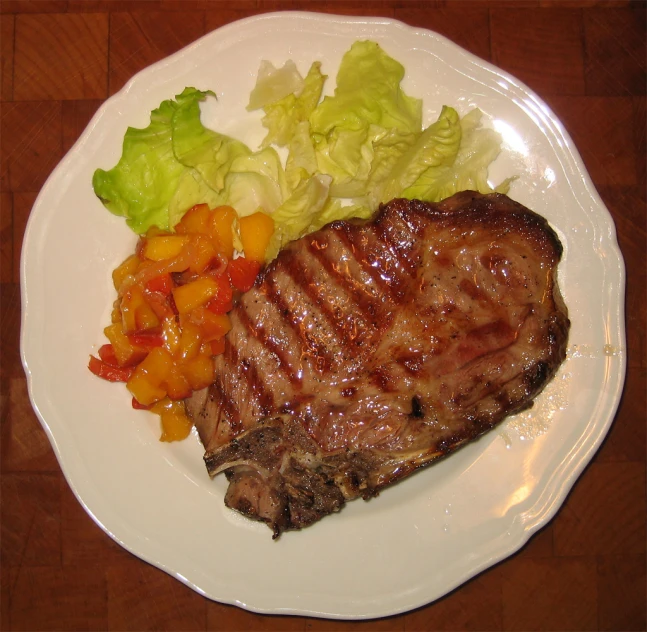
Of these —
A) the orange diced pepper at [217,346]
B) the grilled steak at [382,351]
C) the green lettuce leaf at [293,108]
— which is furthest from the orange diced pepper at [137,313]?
the green lettuce leaf at [293,108]

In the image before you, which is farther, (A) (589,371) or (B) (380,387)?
(A) (589,371)

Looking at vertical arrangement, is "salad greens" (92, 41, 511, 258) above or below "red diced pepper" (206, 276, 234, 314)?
above

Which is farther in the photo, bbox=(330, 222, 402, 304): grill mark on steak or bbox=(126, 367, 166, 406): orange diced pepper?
bbox=(126, 367, 166, 406): orange diced pepper

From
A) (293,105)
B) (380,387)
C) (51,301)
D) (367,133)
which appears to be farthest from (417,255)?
(51,301)

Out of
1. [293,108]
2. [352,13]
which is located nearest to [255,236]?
[293,108]

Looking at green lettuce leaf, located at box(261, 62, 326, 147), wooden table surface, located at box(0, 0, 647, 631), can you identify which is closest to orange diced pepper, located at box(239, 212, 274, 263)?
green lettuce leaf, located at box(261, 62, 326, 147)

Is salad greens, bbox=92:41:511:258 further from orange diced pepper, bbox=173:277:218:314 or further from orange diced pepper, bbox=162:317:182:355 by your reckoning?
orange diced pepper, bbox=162:317:182:355

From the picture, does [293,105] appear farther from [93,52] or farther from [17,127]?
[17,127]

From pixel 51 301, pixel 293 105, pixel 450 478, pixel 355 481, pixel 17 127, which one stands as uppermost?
pixel 293 105
